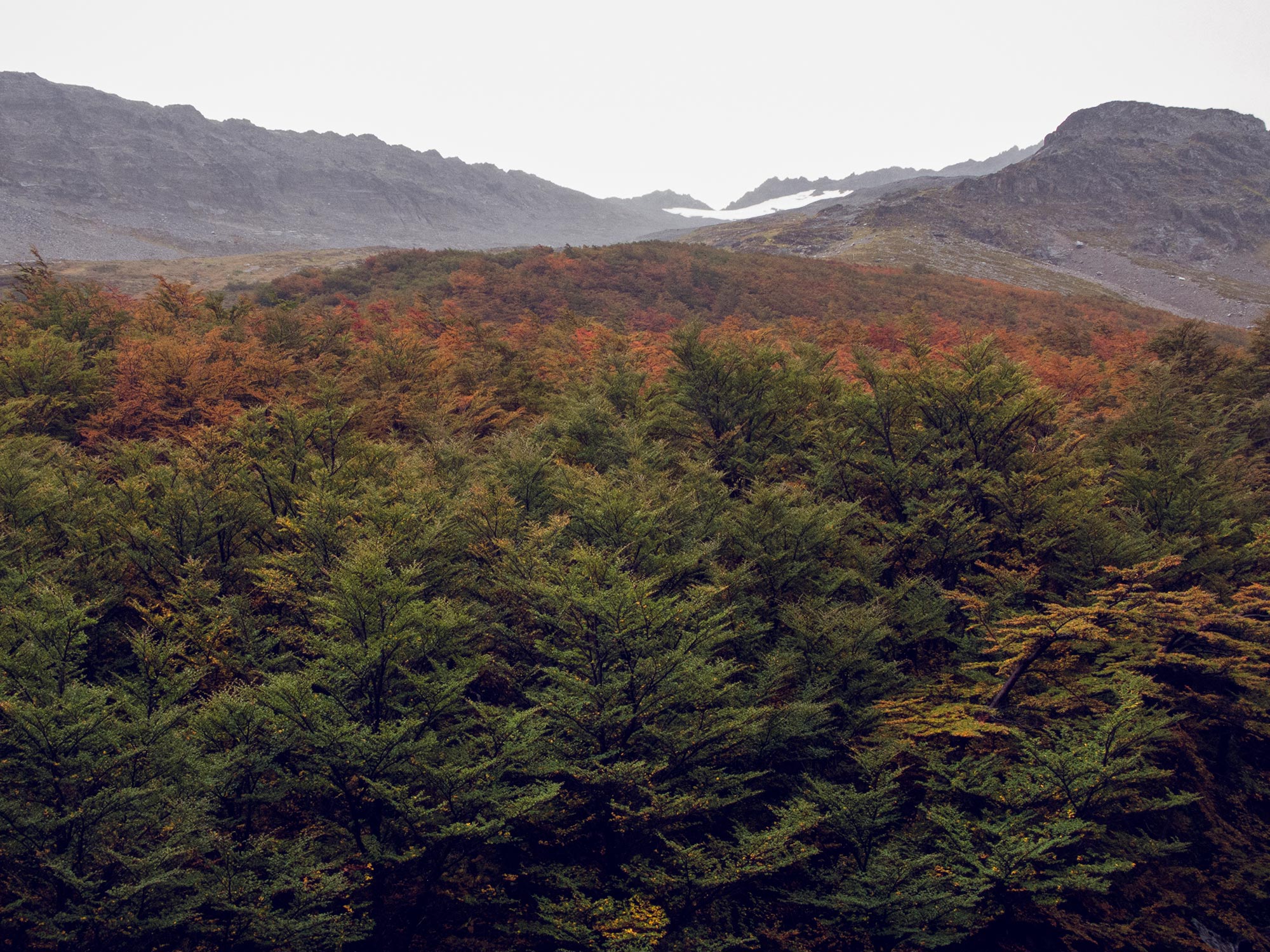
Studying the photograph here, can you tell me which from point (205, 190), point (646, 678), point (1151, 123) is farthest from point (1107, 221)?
point (205, 190)

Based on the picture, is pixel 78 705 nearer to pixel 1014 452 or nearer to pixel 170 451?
pixel 170 451

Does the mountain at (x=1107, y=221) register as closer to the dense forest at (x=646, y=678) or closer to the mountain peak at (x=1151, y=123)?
the mountain peak at (x=1151, y=123)

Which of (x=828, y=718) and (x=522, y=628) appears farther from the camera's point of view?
(x=522, y=628)

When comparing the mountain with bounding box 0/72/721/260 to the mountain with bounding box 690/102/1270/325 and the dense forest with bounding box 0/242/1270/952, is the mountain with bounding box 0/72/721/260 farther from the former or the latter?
the dense forest with bounding box 0/242/1270/952

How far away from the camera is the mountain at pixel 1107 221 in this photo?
80.0 meters

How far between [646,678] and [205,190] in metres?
159

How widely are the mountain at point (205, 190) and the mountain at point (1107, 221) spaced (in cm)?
7380

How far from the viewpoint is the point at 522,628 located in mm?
14273

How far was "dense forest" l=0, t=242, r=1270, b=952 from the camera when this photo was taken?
33.1ft

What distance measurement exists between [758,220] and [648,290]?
78.3 m

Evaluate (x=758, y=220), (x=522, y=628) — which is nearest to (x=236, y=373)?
(x=522, y=628)

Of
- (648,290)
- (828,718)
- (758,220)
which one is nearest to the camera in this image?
(828,718)

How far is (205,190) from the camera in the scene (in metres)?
131

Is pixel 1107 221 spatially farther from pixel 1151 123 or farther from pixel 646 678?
pixel 646 678
